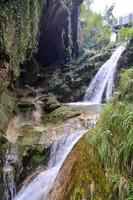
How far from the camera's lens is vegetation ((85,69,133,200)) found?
3941mm

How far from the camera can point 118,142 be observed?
4.59 m

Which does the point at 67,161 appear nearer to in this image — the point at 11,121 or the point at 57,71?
the point at 11,121

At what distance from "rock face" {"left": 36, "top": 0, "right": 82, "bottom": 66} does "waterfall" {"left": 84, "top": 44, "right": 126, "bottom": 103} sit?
2183 mm

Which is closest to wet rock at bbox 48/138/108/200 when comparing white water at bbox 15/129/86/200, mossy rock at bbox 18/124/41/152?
white water at bbox 15/129/86/200

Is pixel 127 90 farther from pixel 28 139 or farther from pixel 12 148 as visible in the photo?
pixel 28 139

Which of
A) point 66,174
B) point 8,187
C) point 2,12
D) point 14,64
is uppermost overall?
point 2,12

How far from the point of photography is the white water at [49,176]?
590 centimetres

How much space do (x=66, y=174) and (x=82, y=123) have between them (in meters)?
4.13

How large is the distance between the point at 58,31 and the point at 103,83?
334cm

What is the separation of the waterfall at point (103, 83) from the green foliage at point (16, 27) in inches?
172

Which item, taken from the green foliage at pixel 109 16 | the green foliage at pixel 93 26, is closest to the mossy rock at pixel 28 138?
the green foliage at pixel 93 26

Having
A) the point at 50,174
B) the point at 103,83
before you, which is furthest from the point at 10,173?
the point at 103,83

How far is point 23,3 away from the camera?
28.9ft

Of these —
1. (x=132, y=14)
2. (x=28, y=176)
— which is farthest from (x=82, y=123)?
(x=132, y=14)
